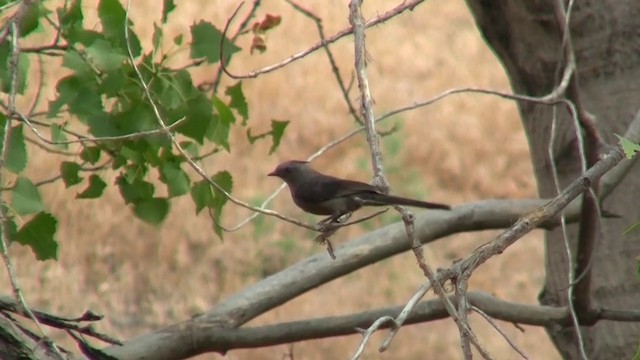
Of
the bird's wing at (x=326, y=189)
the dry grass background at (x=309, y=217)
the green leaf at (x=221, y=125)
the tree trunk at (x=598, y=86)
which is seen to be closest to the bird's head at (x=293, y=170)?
the bird's wing at (x=326, y=189)

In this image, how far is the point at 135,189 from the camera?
307cm

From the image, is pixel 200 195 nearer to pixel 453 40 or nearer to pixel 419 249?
pixel 419 249

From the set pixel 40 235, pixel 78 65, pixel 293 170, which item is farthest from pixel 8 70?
pixel 293 170

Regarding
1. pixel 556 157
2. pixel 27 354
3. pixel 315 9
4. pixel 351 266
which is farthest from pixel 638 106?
pixel 315 9

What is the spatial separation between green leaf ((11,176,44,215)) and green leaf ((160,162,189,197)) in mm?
537

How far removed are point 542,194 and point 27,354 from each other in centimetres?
231

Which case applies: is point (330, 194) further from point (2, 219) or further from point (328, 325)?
point (2, 219)

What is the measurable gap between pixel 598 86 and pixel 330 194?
1427 millimetres

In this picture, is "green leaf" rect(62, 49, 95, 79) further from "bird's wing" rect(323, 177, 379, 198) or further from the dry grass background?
the dry grass background

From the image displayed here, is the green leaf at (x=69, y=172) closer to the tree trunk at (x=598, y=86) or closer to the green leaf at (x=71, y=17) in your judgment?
the green leaf at (x=71, y=17)

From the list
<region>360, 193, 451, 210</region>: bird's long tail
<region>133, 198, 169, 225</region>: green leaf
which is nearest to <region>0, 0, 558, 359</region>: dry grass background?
<region>133, 198, 169, 225</region>: green leaf

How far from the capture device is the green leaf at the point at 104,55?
8.87ft

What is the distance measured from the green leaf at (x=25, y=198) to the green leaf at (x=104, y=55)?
0.36m

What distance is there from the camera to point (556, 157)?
3.75 metres
